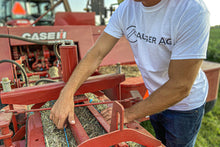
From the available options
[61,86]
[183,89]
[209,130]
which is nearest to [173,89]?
[183,89]

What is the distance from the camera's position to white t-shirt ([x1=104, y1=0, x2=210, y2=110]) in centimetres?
84

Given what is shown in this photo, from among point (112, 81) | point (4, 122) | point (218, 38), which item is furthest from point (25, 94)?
point (218, 38)

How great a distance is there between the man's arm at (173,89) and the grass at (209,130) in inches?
66.2

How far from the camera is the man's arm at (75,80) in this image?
A: 3.57ft

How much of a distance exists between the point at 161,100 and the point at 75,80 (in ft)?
1.93

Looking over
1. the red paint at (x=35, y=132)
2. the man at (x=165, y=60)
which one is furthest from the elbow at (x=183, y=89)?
the red paint at (x=35, y=132)

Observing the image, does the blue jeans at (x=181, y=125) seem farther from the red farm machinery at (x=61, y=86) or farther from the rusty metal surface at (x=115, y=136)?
the rusty metal surface at (x=115, y=136)

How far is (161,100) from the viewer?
95 centimetres

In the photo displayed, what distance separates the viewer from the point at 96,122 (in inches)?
53.7

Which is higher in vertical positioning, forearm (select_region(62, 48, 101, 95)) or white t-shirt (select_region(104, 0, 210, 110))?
white t-shirt (select_region(104, 0, 210, 110))

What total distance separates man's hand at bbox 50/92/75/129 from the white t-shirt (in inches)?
21.4

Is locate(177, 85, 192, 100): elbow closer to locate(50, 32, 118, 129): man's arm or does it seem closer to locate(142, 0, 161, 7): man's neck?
locate(142, 0, 161, 7): man's neck

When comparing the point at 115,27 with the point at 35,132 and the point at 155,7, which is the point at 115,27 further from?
the point at 35,132

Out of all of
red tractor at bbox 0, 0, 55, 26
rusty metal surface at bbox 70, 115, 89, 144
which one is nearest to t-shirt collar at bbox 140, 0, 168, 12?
rusty metal surface at bbox 70, 115, 89, 144
